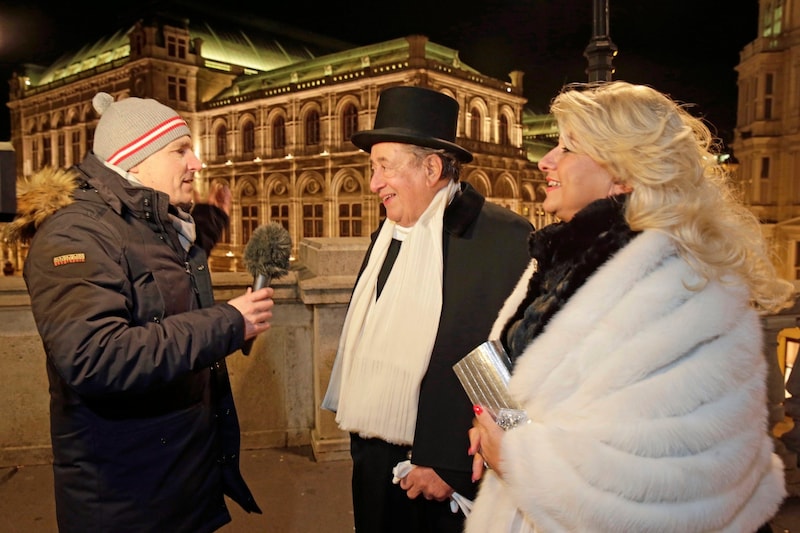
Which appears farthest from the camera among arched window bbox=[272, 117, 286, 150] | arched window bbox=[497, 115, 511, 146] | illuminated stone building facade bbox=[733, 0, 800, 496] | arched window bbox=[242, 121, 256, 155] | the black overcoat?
arched window bbox=[242, 121, 256, 155]

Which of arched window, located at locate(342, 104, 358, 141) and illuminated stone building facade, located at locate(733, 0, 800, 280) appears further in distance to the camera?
arched window, located at locate(342, 104, 358, 141)

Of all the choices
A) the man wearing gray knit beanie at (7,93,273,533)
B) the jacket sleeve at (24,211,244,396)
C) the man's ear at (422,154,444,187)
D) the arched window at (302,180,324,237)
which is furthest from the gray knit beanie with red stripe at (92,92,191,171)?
the arched window at (302,180,324,237)

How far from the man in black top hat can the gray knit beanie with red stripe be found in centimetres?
85

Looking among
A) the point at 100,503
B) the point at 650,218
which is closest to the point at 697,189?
the point at 650,218

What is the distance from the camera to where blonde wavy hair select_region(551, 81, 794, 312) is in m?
1.60

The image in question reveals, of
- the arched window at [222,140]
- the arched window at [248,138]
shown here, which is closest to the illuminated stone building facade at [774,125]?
the arched window at [248,138]

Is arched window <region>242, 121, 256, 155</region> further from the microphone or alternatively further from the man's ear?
the microphone

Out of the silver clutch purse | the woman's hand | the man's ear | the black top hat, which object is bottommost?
the woman's hand

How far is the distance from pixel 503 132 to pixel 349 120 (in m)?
8.48

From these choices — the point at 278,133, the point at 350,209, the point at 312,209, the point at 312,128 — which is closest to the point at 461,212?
the point at 350,209

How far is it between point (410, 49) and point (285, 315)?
29103 mm

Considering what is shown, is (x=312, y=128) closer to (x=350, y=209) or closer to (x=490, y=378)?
(x=350, y=209)

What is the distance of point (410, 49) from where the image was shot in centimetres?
3103

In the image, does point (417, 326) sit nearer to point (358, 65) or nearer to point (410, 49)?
point (410, 49)
